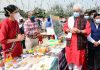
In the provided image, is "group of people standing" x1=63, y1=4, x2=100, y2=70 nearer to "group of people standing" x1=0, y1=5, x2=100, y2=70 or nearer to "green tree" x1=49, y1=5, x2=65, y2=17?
→ "group of people standing" x1=0, y1=5, x2=100, y2=70

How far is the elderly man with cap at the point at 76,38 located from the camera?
15.8 ft

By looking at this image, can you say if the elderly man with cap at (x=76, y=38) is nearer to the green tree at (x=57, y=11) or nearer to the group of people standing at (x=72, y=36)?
the group of people standing at (x=72, y=36)

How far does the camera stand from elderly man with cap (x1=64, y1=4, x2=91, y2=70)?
4.80 meters

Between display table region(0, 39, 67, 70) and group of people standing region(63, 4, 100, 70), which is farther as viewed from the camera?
group of people standing region(63, 4, 100, 70)

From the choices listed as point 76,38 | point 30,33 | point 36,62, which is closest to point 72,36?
point 76,38

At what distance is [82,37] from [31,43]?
2.12 metres

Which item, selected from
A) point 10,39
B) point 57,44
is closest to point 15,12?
point 10,39

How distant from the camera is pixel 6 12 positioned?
410 cm

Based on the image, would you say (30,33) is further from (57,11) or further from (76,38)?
(57,11)

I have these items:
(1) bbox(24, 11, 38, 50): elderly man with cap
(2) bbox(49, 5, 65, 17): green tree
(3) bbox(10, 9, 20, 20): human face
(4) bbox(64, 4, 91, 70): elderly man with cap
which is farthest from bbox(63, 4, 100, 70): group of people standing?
(2) bbox(49, 5, 65, 17): green tree

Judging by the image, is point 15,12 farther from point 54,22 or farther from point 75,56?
point 54,22

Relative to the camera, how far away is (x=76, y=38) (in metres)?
4.91

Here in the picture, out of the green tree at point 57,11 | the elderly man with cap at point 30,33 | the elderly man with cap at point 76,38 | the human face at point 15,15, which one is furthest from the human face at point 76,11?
the green tree at point 57,11

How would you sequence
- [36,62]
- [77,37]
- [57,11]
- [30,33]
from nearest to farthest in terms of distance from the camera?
[36,62] → [77,37] → [30,33] → [57,11]
